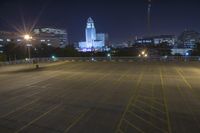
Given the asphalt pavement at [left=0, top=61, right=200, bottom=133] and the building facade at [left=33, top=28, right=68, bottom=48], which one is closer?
the asphalt pavement at [left=0, top=61, right=200, bottom=133]

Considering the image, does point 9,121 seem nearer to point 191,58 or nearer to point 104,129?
point 104,129

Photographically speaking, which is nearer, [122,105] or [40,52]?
[122,105]

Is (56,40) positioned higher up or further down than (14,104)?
higher up

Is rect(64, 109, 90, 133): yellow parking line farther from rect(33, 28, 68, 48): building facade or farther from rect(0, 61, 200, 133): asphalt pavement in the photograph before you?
rect(33, 28, 68, 48): building facade

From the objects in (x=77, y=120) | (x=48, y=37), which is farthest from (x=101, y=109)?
(x=48, y=37)

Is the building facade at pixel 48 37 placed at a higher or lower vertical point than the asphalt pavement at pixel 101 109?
higher

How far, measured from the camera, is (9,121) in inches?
414

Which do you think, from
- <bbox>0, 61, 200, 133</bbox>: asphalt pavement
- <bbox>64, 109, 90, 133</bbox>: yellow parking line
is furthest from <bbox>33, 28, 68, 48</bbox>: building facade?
<bbox>64, 109, 90, 133</bbox>: yellow parking line

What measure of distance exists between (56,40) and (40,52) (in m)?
84.0

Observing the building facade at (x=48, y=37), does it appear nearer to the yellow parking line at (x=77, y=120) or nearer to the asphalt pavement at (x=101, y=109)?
the asphalt pavement at (x=101, y=109)

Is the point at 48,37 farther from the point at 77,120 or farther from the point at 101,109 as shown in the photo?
the point at 77,120

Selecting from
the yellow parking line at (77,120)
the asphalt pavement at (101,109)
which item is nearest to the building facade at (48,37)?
the asphalt pavement at (101,109)

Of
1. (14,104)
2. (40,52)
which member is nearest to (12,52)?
(40,52)

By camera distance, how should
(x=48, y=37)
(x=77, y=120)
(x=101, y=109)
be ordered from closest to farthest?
(x=77, y=120)
(x=101, y=109)
(x=48, y=37)
